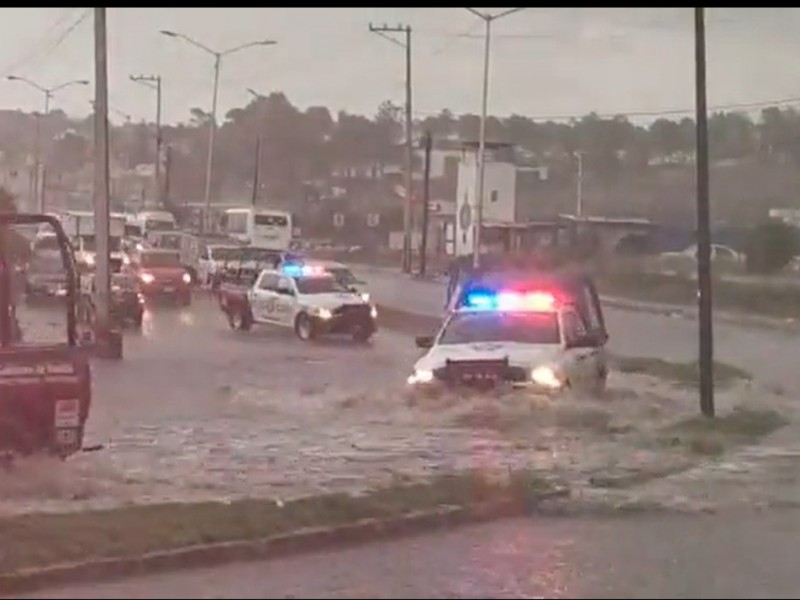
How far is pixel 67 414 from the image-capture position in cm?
1443

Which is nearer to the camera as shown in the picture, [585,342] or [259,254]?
[585,342]

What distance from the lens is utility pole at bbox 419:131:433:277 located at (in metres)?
42.4

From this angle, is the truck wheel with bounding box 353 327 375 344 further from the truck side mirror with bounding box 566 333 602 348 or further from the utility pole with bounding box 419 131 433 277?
the truck side mirror with bounding box 566 333 602 348

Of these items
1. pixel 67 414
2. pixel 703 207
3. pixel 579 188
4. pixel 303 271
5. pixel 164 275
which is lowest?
pixel 67 414

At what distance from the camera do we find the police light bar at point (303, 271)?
122ft

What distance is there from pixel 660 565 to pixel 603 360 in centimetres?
1383

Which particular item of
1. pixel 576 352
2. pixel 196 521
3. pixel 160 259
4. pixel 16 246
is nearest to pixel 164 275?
pixel 160 259

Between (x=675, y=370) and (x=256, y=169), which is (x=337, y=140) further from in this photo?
(x=675, y=370)

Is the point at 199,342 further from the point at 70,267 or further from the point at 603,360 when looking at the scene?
the point at 70,267

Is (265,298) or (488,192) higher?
(488,192)

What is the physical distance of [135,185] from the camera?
39562mm

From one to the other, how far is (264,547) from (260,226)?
108 ft

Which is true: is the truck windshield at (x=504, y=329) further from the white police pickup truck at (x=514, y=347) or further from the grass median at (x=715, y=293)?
the grass median at (x=715, y=293)

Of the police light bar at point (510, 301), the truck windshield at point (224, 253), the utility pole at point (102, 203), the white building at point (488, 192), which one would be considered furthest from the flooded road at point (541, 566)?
the truck windshield at point (224, 253)
